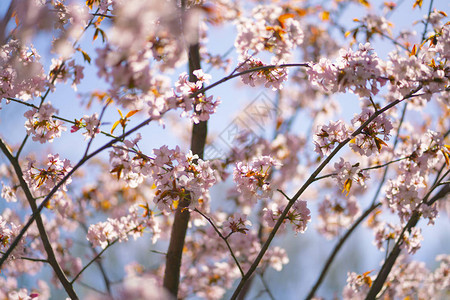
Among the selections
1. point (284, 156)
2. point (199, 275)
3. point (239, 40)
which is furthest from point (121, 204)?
point (239, 40)

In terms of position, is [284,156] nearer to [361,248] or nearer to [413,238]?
[413,238]

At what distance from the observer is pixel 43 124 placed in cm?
129

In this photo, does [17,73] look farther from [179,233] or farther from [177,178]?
[179,233]

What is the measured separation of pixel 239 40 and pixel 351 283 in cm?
121

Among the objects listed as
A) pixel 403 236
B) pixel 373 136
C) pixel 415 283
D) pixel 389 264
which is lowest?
pixel 389 264

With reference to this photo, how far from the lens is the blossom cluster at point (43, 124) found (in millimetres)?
1223

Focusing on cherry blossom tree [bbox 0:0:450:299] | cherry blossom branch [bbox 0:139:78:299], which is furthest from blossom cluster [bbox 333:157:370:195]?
cherry blossom branch [bbox 0:139:78:299]

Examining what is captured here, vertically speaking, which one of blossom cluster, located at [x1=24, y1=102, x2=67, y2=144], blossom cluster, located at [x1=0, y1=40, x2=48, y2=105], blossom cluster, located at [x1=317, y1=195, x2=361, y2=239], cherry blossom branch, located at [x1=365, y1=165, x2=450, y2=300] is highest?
blossom cluster, located at [x1=317, y1=195, x2=361, y2=239]

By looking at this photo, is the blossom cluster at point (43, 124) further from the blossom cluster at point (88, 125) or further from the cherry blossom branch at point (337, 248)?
the cherry blossom branch at point (337, 248)

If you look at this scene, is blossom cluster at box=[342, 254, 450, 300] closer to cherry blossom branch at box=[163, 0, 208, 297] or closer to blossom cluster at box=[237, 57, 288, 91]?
cherry blossom branch at box=[163, 0, 208, 297]

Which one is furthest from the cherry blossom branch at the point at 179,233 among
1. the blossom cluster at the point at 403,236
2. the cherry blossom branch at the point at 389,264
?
the blossom cluster at the point at 403,236

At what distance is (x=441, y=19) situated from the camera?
1.88 metres

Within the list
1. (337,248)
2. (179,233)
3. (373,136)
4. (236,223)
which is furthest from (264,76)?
(337,248)

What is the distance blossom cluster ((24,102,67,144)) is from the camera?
4.01ft
